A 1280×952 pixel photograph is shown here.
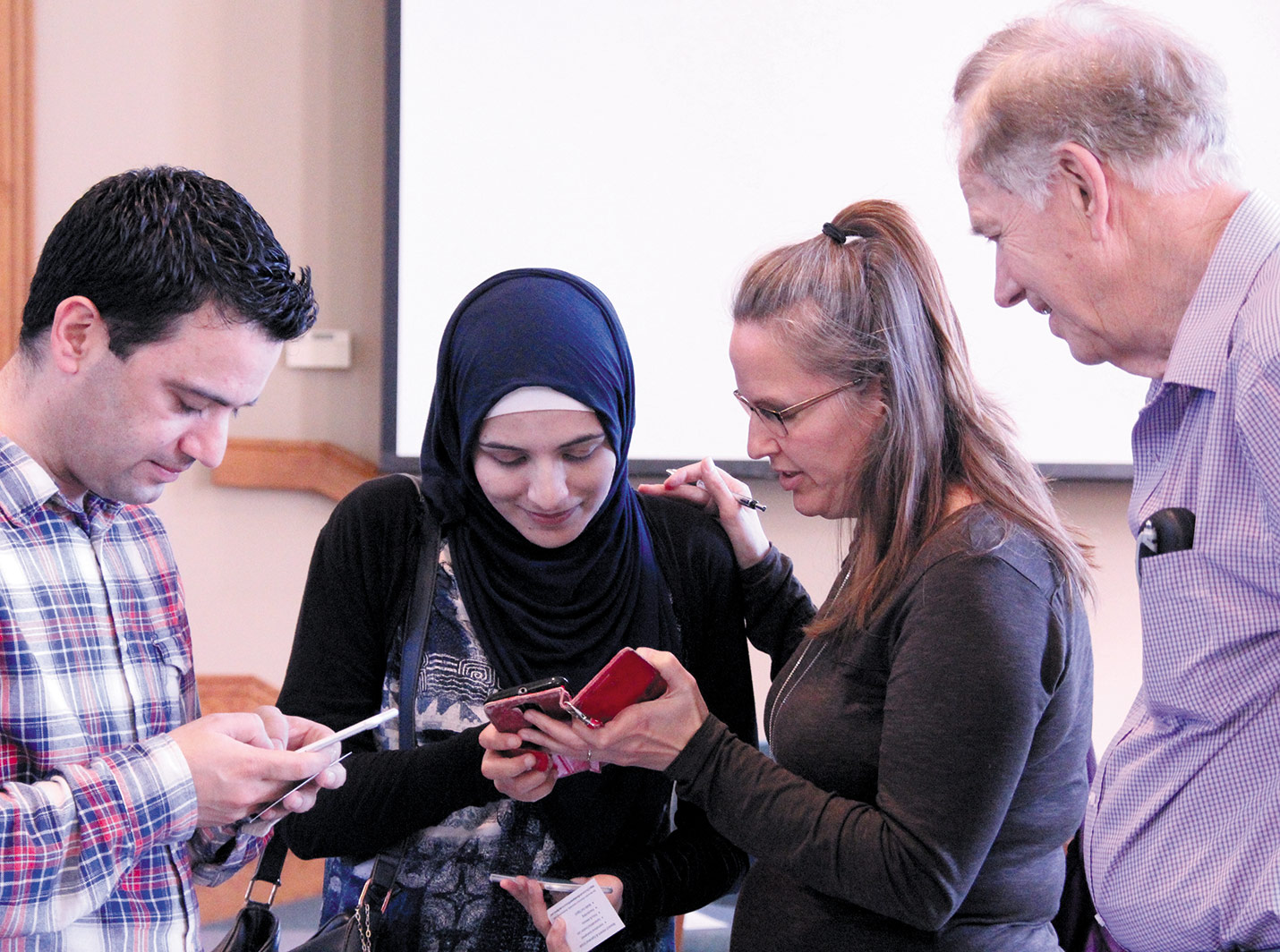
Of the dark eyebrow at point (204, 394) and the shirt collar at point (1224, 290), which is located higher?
the shirt collar at point (1224, 290)

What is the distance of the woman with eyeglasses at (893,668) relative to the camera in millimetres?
1233

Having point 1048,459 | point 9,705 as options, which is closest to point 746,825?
point 9,705

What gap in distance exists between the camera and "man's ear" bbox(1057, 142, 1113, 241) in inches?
43.3

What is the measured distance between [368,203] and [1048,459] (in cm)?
216

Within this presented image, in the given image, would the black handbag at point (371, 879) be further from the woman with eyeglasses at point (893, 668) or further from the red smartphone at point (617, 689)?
the red smartphone at point (617, 689)

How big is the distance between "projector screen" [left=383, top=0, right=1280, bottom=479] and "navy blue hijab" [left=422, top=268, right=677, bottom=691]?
1371mm

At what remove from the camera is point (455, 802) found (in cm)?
155

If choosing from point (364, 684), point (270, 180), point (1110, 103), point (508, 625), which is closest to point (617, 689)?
point (508, 625)

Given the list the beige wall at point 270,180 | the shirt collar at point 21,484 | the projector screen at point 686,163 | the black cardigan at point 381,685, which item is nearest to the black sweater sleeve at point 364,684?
the black cardigan at point 381,685

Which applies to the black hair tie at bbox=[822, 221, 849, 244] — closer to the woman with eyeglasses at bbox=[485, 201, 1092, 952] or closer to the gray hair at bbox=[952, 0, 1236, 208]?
the woman with eyeglasses at bbox=[485, 201, 1092, 952]

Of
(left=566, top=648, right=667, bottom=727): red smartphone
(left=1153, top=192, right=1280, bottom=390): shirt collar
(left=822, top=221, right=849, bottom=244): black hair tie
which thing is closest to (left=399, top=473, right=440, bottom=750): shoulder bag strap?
Result: (left=566, top=648, right=667, bottom=727): red smartphone

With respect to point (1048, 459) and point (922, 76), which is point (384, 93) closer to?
point (922, 76)

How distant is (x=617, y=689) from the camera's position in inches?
55.0

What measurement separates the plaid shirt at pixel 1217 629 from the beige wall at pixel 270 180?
205 cm
